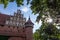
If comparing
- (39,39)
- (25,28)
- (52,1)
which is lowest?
(39,39)

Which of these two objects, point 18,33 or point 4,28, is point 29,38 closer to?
point 18,33

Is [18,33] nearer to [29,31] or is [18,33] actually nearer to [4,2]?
[29,31]

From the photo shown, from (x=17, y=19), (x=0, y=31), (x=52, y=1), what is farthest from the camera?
(x=17, y=19)

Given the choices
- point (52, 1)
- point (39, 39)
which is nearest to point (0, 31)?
point (52, 1)

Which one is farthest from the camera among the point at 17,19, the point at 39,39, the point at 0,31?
the point at 17,19

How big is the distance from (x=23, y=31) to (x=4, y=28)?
2.60 metres

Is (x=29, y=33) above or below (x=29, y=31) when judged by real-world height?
below

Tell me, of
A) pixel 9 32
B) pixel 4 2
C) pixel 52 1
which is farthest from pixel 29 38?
pixel 4 2

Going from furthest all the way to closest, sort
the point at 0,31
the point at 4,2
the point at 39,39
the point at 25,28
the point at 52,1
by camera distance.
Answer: the point at 39,39, the point at 25,28, the point at 0,31, the point at 52,1, the point at 4,2

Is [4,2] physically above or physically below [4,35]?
above

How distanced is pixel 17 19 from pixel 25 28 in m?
37.2

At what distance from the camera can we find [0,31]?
19.8 meters

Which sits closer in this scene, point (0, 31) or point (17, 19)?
point (0, 31)

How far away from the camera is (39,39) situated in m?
37.2
